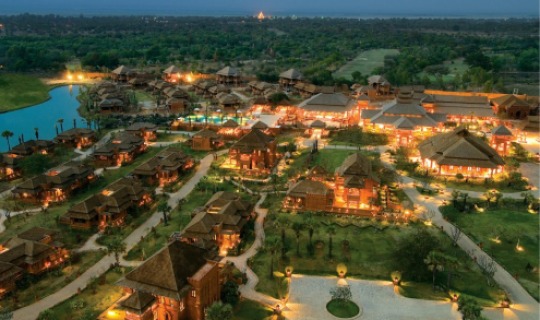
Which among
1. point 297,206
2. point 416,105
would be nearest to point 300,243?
point 297,206

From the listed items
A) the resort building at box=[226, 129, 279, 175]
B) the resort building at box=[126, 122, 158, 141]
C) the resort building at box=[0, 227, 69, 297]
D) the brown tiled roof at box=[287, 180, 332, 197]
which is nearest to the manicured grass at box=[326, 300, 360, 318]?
the brown tiled roof at box=[287, 180, 332, 197]

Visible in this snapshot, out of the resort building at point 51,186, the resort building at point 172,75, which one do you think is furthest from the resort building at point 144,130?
the resort building at point 172,75

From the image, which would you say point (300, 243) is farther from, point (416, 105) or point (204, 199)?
point (416, 105)

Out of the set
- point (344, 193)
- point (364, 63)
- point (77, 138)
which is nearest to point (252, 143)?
point (344, 193)

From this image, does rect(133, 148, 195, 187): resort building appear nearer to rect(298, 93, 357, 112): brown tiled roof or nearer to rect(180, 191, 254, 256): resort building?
rect(180, 191, 254, 256): resort building

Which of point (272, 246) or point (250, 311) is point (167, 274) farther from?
point (272, 246)
